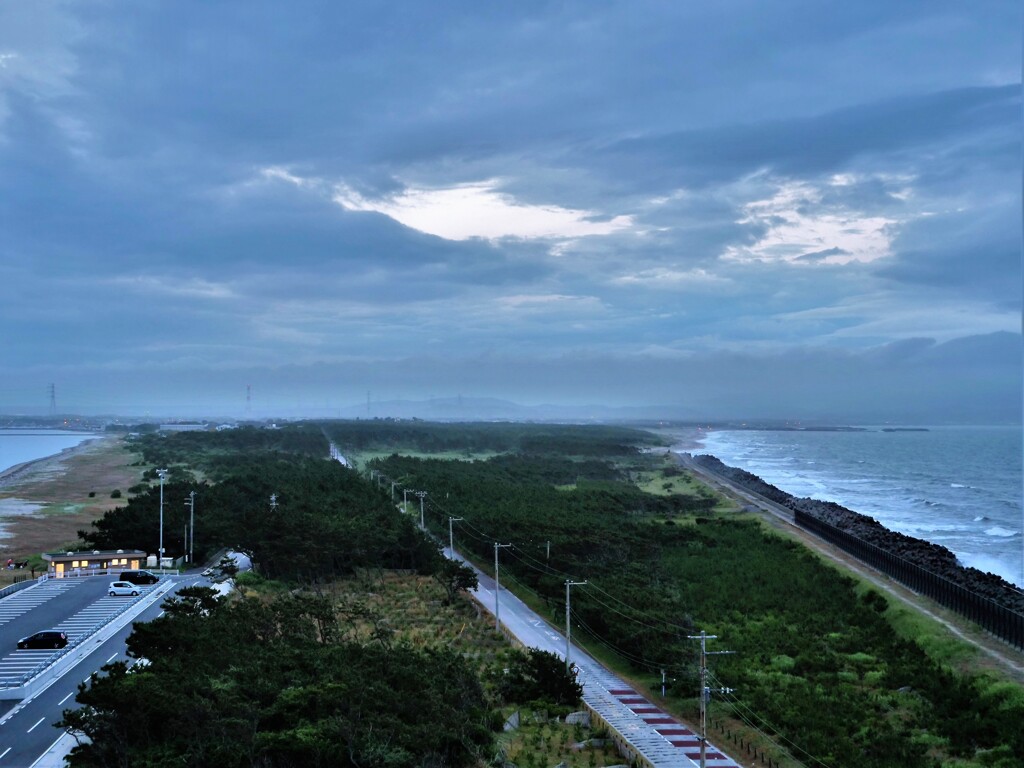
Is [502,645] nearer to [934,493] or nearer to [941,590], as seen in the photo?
[941,590]

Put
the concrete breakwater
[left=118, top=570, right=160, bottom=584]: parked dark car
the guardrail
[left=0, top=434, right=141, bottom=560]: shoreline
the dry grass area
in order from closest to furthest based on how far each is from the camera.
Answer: the guardrail
the concrete breakwater
[left=118, top=570, right=160, bottom=584]: parked dark car
the dry grass area
[left=0, top=434, right=141, bottom=560]: shoreline

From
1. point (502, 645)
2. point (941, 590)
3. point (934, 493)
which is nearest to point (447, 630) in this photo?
point (502, 645)

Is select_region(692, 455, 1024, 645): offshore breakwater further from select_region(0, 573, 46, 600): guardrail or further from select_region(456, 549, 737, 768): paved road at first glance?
select_region(0, 573, 46, 600): guardrail

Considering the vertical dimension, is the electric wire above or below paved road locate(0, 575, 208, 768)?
below

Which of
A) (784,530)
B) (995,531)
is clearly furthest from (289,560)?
(995,531)

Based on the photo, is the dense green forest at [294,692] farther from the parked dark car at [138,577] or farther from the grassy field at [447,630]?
the parked dark car at [138,577]

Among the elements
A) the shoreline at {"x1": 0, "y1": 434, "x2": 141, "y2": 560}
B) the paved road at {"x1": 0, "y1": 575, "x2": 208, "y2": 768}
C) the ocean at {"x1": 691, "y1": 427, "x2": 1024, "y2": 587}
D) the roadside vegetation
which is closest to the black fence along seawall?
the roadside vegetation

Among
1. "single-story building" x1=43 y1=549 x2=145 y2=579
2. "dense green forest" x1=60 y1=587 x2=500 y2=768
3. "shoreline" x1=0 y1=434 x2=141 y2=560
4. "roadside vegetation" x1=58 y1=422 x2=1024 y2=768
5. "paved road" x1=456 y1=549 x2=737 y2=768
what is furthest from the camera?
"shoreline" x1=0 y1=434 x2=141 y2=560
